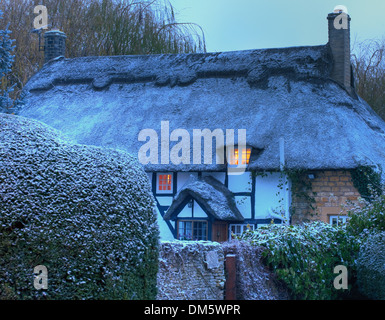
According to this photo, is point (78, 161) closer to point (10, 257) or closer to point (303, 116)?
point (10, 257)

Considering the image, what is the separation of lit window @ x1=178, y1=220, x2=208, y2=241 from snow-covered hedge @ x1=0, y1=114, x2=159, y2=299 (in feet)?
32.4

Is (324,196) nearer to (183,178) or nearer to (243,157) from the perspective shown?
(243,157)

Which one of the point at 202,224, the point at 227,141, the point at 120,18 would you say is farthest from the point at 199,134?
Result: the point at 120,18

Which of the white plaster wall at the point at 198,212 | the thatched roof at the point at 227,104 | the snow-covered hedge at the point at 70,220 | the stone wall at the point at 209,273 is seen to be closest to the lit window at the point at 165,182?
the thatched roof at the point at 227,104

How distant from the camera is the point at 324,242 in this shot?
32.4 feet

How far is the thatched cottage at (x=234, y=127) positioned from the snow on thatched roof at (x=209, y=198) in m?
0.03

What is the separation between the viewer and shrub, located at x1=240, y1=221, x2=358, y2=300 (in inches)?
347

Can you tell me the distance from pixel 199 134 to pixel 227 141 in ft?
3.10

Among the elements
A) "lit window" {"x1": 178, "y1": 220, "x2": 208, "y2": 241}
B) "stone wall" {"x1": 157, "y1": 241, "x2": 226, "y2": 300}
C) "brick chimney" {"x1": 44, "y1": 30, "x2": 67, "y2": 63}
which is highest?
"brick chimney" {"x1": 44, "y1": 30, "x2": 67, "y2": 63}

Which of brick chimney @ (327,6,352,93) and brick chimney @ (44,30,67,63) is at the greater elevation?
brick chimney @ (44,30,67,63)

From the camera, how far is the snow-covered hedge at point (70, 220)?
17.2ft

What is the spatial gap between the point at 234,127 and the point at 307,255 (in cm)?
804

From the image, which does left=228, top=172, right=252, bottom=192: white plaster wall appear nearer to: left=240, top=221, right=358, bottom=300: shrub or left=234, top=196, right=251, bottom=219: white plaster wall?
left=234, top=196, right=251, bottom=219: white plaster wall

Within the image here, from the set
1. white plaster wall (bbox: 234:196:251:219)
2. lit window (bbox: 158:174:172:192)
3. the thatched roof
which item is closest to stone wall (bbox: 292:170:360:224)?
the thatched roof
